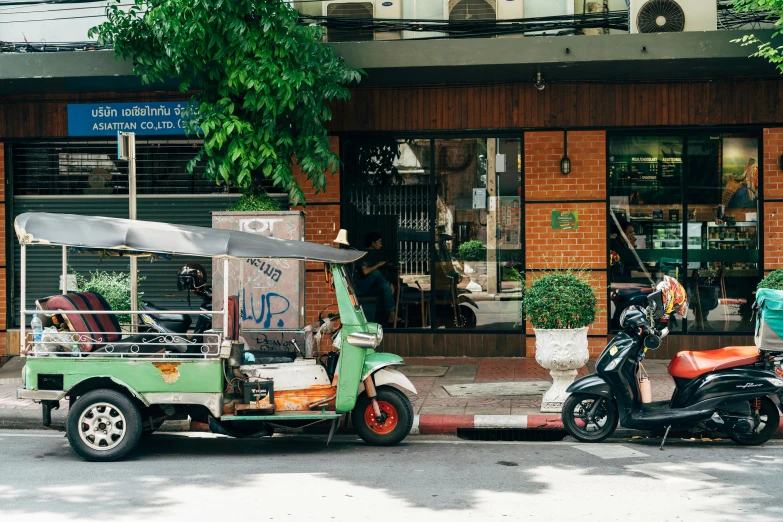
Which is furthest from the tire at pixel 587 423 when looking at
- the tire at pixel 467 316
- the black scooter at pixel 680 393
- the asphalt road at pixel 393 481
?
the tire at pixel 467 316

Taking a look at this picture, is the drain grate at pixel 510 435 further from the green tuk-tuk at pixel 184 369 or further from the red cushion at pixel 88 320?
the red cushion at pixel 88 320

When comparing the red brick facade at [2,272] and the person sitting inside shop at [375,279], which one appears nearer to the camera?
the person sitting inside shop at [375,279]

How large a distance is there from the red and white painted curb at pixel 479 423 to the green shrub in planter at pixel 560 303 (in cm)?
96

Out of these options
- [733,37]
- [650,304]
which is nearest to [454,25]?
[733,37]

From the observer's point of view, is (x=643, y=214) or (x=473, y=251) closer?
(x=643, y=214)

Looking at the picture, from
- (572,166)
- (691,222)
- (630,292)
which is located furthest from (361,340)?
(691,222)

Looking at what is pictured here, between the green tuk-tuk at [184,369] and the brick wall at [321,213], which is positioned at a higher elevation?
the brick wall at [321,213]

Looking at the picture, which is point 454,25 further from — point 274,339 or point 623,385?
point 623,385

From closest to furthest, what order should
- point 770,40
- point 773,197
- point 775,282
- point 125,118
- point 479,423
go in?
point 479,423, point 775,282, point 770,40, point 773,197, point 125,118

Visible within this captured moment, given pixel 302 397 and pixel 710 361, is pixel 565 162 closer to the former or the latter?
pixel 710 361

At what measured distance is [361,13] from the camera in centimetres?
1270

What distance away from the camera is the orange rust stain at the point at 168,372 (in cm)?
769

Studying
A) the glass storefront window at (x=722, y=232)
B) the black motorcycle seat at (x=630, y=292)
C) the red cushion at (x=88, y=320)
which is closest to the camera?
Result: the red cushion at (x=88, y=320)

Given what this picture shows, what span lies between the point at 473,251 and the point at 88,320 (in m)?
6.25
